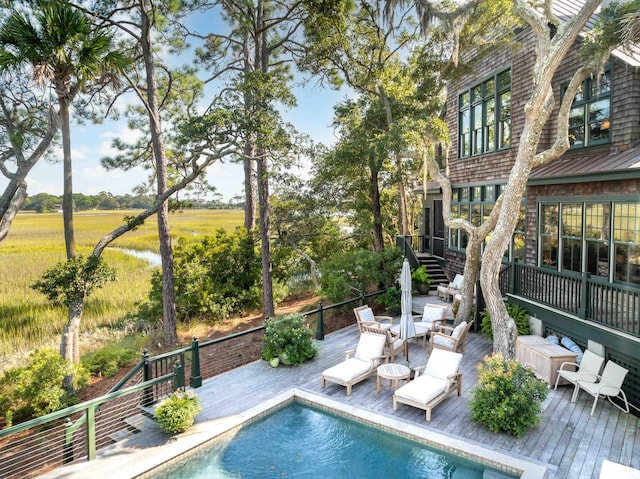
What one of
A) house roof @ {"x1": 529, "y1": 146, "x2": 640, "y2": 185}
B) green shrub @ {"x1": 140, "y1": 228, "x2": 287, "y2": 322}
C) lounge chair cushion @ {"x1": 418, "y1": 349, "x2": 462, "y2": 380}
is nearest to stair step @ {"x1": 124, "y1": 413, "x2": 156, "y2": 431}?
lounge chair cushion @ {"x1": 418, "y1": 349, "x2": 462, "y2": 380}

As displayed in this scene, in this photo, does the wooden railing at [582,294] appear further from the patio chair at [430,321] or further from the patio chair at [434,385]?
the patio chair at [434,385]

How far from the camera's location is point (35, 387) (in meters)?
8.67

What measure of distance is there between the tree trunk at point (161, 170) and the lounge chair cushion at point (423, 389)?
950cm

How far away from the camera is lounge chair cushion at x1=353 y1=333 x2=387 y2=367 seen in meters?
8.34

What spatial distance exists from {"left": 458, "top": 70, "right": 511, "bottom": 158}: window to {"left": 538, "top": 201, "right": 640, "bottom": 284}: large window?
342 centimetres

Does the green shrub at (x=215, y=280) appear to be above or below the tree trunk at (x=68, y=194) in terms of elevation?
→ below

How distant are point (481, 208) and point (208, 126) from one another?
31.8 feet

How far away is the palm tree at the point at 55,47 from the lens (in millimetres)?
8250

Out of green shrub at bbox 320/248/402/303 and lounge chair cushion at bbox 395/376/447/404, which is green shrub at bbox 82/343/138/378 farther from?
lounge chair cushion at bbox 395/376/447/404

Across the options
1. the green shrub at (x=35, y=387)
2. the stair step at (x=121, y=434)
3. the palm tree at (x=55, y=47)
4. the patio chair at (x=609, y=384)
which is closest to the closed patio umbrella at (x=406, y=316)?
the patio chair at (x=609, y=384)

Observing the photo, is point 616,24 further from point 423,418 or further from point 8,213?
point 8,213

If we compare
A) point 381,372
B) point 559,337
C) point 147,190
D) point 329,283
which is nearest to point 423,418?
point 381,372

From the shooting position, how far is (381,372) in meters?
7.64

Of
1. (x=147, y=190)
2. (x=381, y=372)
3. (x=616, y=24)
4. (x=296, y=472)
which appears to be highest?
(x=616, y=24)
